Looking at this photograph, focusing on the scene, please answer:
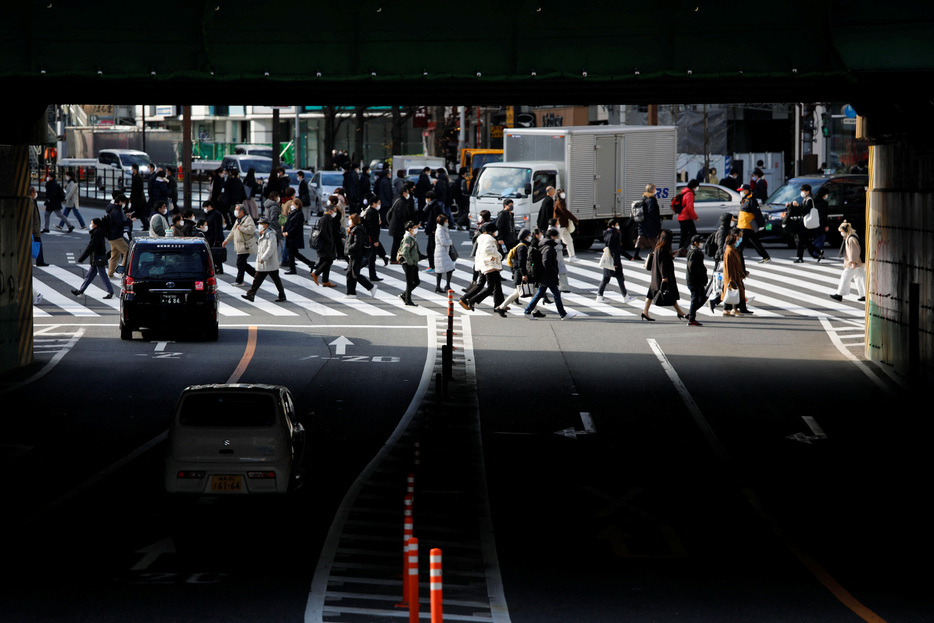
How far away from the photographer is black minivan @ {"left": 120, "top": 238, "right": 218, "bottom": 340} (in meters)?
24.3

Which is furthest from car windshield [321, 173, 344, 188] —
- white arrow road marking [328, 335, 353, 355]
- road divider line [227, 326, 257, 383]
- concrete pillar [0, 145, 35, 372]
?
concrete pillar [0, 145, 35, 372]

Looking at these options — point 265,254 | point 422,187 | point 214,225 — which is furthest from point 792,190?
point 265,254

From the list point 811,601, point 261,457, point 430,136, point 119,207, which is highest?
point 430,136

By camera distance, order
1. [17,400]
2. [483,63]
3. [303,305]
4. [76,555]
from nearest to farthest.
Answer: [76,555] → [483,63] → [17,400] → [303,305]

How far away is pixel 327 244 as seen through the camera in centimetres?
3109

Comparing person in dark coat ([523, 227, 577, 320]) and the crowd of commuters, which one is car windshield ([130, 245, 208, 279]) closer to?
the crowd of commuters

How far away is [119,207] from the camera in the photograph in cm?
3119

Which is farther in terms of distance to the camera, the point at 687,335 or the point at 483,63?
the point at 687,335

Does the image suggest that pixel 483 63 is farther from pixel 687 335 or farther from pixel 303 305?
pixel 303 305

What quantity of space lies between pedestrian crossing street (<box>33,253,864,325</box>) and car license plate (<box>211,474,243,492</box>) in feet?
49.6

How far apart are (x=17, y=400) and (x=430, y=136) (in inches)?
2647

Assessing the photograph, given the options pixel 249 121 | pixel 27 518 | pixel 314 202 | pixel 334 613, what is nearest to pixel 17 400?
pixel 27 518

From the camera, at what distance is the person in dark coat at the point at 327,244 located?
30.9 meters

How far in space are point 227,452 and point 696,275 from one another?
15190mm
